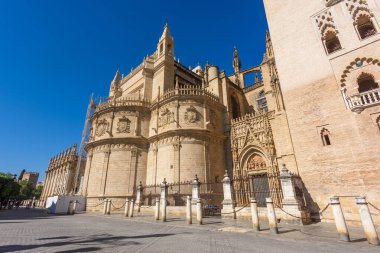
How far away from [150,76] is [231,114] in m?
11.8

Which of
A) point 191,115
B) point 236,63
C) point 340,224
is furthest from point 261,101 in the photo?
point 340,224

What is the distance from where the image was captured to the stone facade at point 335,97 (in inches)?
449

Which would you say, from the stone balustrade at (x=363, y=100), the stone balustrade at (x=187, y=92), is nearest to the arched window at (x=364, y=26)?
the stone balustrade at (x=363, y=100)

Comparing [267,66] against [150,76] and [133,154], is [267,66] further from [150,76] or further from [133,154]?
[133,154]

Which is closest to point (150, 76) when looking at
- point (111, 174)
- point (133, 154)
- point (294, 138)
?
point (133, 154)

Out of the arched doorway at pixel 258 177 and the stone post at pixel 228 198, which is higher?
the arched doorway at pixel 258 177

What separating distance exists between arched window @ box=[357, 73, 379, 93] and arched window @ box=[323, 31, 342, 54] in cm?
265

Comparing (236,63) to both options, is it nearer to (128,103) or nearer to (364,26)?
(128,103)

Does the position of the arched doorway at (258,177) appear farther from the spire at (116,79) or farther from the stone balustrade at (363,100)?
the spire at (116,79)

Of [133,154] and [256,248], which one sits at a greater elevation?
[133,154]

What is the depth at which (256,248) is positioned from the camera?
6.02m

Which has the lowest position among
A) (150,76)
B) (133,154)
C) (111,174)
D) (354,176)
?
(354,176)

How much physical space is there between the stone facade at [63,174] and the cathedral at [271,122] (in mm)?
18129

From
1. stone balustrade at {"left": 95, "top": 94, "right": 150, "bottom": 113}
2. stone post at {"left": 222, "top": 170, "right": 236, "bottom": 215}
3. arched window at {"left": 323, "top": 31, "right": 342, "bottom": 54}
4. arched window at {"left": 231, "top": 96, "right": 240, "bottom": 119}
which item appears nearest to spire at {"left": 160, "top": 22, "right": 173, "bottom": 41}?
stone balustrade at {"left": 95, "top": 94, "right": 150, "bottom": 113}
